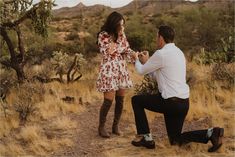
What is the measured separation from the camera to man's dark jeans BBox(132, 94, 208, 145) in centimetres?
657

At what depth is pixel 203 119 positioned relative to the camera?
328 inches

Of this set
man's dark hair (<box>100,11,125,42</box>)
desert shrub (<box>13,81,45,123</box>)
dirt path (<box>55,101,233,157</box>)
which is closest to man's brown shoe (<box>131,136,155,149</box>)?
dirt path (<box>55,101,233,157</box>)

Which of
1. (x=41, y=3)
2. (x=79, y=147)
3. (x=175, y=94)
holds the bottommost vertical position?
(x=79, y=147)

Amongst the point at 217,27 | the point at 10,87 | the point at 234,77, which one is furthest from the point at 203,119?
the point at 217,27

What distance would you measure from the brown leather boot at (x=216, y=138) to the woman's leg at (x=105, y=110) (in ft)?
5.41

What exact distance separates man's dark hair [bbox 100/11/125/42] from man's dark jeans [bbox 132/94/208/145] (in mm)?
1044

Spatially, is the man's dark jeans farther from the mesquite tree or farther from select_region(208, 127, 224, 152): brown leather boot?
the mesquite tree

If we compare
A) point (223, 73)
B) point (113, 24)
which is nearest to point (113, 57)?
point (113, 24)

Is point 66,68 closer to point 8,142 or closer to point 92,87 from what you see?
point 92,87

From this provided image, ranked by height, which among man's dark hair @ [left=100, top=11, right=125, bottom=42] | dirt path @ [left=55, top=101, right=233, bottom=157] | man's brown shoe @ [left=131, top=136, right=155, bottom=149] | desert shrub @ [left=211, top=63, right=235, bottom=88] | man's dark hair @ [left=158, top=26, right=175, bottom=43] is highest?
man's dark hair @ [left=100, top=11, right=125, bottom=42]

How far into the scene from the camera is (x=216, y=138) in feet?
21.5

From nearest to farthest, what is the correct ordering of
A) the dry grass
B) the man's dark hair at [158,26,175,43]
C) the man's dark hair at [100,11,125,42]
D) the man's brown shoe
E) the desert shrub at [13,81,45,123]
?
the man's dark hair at [158,26,175,43]
the man's brown shoe
the man's dark hair at [100,11,125,42]
the dry grass
the desert shrub at [13,81,45,123]

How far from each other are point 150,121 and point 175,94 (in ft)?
6.51

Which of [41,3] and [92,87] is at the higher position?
[41,3]
